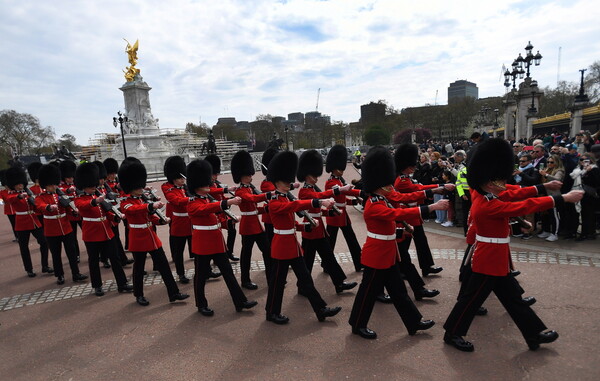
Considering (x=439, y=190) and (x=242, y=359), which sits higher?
(x=439, y=190)

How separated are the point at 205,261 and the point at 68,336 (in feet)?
5.63

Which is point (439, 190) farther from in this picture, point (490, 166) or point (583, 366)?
point (583, 366)

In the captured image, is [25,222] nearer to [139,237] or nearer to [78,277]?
[78,277]

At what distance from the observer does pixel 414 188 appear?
533 cm

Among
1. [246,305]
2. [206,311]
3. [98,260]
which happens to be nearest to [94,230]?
[98,260]

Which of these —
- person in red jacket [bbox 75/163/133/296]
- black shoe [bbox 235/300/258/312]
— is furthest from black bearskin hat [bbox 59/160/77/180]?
black shoe [bbox 235/300/258/312]

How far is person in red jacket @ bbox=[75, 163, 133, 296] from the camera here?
5.42 meters

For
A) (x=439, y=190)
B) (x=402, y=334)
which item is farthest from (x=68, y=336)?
(x=439, y=190)

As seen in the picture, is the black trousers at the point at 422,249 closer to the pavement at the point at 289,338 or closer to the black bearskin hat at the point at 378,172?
the pavement at the point at 289,338

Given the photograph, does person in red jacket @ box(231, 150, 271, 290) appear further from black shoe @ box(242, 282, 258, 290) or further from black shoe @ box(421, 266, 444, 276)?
black shoe @ box(421, 266, 444, 276)

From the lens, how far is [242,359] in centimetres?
354

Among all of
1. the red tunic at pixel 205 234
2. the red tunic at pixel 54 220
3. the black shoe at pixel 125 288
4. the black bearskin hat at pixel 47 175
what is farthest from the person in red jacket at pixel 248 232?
the black bearskin hat at pixel 47 175

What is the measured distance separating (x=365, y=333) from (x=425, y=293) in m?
1.22

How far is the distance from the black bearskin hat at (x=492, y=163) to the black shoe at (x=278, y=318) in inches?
96.2
